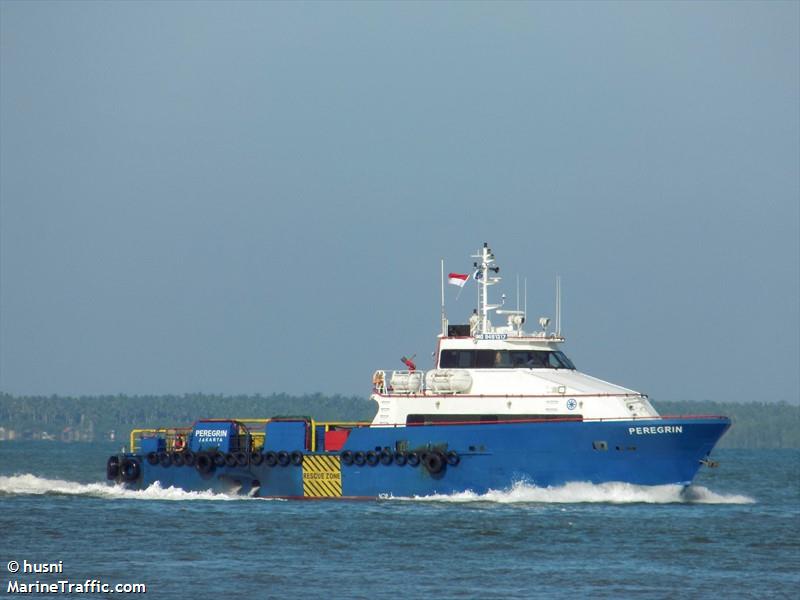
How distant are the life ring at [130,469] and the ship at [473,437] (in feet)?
2.32

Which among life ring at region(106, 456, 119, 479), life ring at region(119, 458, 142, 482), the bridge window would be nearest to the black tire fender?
life ring at region(119, 458, 142, 482)

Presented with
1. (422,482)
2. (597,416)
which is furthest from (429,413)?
(597,416)

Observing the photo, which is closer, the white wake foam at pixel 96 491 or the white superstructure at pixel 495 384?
the white superstructure at pixel 495 384

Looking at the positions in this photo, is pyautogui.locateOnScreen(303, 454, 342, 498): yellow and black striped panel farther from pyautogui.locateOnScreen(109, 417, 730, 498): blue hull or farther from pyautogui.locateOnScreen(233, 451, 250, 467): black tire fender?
pyautogui.locateOnScreen(233, 451, 250, 467): black tire fender

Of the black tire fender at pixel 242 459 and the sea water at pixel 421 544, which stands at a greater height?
the black tire fender at pixel 242 459

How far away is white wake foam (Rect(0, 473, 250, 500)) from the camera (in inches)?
1574

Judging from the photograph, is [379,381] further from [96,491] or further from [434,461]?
[96,491]

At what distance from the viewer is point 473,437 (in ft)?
118

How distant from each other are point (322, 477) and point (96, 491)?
8174mm

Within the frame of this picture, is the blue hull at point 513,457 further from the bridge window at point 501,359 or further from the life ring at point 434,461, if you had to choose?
the bridge window at point 501,359

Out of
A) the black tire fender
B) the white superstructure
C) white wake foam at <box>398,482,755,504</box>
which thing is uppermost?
the white superstructure

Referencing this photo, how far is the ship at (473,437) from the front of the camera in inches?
1379

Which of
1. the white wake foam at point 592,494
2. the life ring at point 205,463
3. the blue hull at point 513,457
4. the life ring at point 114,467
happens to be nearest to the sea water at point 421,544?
the white wake foam at point 592,494

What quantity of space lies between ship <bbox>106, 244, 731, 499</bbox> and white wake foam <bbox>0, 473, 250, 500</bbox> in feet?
0.93
